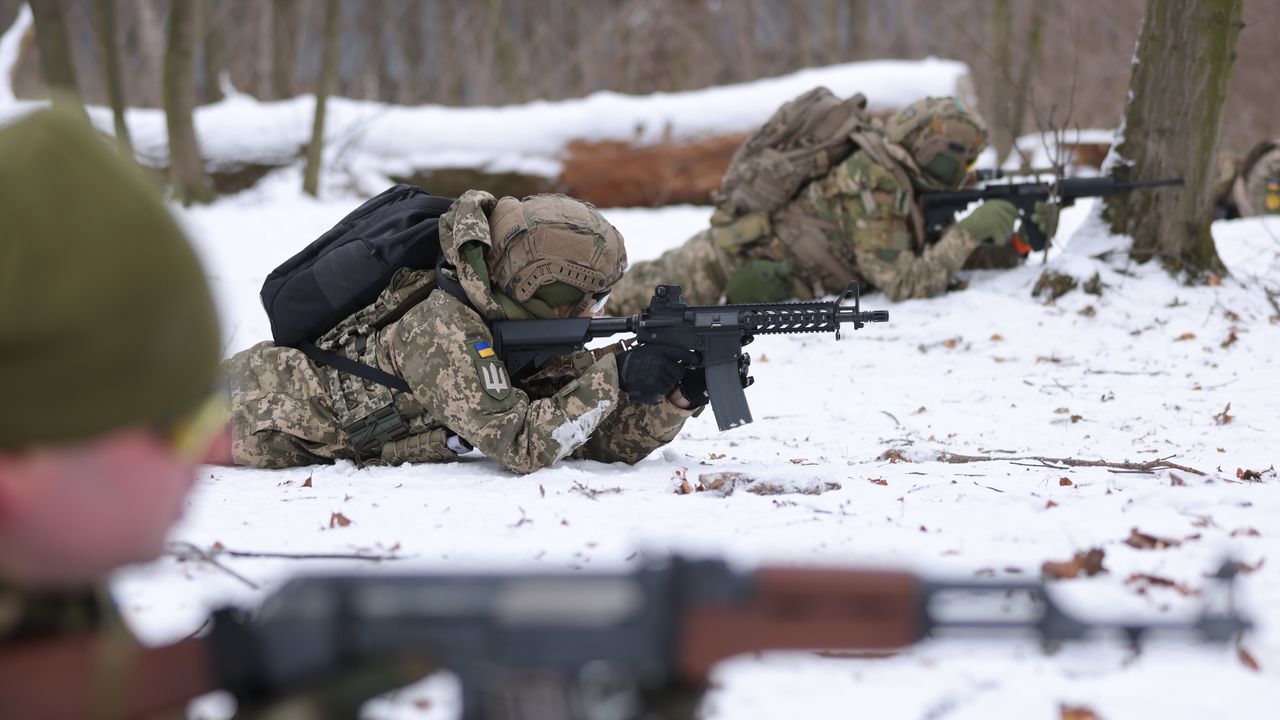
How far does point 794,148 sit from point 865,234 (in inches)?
33.6

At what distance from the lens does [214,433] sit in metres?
1.42

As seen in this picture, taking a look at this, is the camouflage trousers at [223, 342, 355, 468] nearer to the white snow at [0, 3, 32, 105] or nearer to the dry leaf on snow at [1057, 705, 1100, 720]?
the dry leaf on snow at [1057, 705, 1100, 720]

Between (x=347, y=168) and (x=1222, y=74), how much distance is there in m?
8.88

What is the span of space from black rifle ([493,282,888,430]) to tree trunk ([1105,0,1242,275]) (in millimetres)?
4391

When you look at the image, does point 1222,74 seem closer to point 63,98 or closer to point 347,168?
point 63,98

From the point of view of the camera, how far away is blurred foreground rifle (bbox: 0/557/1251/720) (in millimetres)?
1316

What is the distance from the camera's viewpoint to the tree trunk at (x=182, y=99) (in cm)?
1116

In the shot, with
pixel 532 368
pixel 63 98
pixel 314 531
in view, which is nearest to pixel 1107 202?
pixel 532 368

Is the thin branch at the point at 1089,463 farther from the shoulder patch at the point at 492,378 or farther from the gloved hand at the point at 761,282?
the gloved hand at the point at 761,282

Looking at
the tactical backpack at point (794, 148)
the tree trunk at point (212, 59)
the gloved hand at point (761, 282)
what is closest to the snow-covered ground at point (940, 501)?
the gloved hand at point (761, 282)

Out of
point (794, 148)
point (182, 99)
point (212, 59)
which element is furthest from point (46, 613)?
point (212, 59)

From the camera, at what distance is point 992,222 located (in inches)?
300

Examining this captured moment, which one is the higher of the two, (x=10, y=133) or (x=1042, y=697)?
(x=10, y=133)

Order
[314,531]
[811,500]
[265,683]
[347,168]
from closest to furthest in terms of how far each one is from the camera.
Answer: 1. [265,683]
2. [314,531]
3. [811,500]
4. [347,168]
